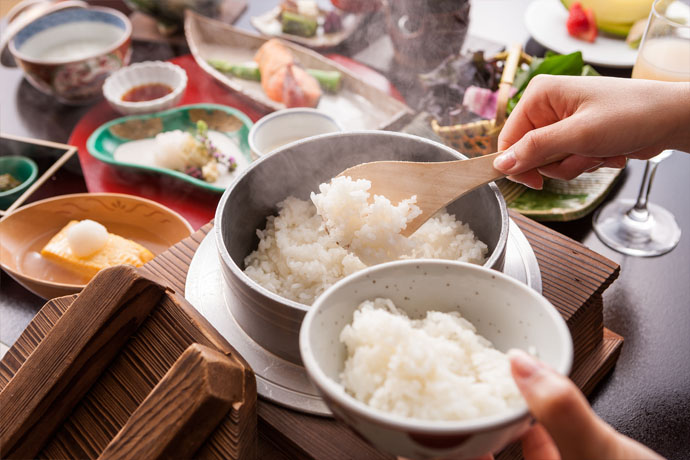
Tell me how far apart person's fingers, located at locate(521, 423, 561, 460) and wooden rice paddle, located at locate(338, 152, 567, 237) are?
23.9 inches

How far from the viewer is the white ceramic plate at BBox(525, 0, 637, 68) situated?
9.53 feet

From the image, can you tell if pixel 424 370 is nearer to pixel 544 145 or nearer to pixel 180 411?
pixel 180 411

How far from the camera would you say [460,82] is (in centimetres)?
275

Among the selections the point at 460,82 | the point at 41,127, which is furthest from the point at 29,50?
the point at 460,82

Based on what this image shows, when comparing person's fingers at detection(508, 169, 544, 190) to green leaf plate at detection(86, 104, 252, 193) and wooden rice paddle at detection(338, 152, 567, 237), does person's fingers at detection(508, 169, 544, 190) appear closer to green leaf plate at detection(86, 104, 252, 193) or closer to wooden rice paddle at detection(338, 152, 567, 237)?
wooden rice paddle at detection(338, 152, 567, 237)

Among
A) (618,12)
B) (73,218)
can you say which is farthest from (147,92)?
(618,12)

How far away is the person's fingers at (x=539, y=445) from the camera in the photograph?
115 cm

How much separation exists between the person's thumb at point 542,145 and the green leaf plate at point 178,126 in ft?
4.68

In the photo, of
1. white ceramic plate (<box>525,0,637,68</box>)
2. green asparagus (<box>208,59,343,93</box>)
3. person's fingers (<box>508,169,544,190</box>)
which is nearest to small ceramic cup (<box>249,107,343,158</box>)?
green asparagus (<box>208,59,343,93</box>)

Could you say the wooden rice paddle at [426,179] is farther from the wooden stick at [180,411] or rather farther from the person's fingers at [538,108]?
the wooden stick at [180,411]

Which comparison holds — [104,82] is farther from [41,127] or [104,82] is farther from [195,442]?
[195,442]

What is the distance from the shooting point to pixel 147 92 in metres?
2.95

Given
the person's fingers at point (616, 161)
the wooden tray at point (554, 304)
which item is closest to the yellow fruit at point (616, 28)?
the person's fingers at point (616, 161)

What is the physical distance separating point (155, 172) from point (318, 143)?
109 centimetres
